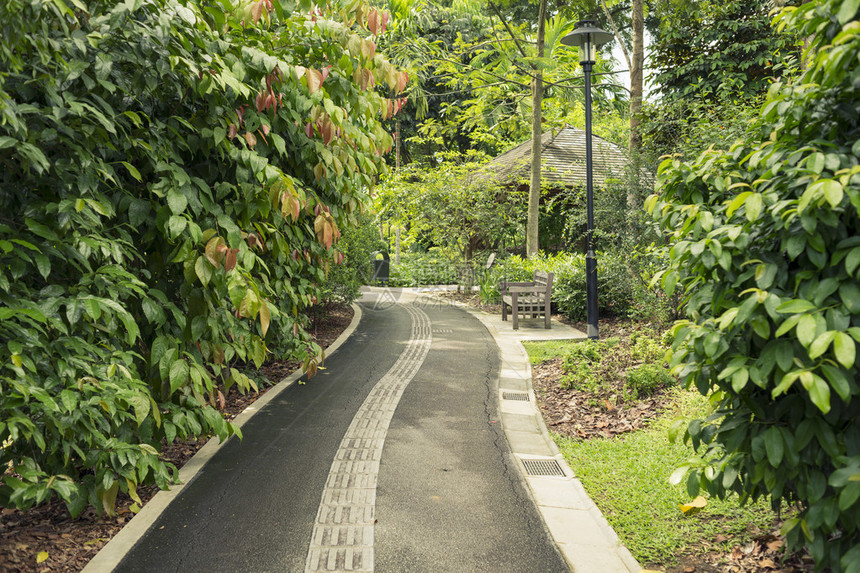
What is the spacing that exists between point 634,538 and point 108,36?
4.63m

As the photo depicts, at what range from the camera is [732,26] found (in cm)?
1352

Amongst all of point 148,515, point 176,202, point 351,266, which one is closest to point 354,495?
point 148,515

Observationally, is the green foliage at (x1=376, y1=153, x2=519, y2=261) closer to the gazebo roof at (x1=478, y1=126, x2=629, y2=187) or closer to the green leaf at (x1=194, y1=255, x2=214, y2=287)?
the gazebo roof at (x1=478, y1=126, x2=629, y2=187)

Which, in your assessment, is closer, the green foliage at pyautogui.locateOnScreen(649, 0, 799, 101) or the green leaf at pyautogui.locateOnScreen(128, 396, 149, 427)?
the green leaf at pyautogui.locateOnScreen(128, 396, 149, 427)

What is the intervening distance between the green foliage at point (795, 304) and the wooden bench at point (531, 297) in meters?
9.64

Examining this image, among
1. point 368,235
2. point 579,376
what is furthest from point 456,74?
point 579,376

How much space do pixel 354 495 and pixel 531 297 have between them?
31.1 feet

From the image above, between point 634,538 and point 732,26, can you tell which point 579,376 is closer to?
point 634,538

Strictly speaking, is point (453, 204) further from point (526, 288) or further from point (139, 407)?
point (139, 407)

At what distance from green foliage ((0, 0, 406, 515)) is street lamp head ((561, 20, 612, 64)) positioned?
6205mm

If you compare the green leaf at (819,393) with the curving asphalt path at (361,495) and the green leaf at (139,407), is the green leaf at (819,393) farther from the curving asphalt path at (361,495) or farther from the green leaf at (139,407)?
the green leaf at (139,407)

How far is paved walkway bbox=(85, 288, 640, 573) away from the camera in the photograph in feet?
12.5

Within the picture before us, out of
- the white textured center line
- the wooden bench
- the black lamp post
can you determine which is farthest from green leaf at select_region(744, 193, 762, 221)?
the wooden bench

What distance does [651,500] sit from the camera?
4531 mm
